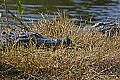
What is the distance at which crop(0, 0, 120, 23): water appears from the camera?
1069 centimetres

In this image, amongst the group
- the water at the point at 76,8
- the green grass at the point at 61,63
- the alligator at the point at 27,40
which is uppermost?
the alligator at the point at 27,40

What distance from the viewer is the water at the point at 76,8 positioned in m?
10.7

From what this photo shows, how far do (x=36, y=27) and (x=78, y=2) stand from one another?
7.84m

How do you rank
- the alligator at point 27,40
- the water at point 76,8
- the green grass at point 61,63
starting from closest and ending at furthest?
the green grass at point 61,63
the alligator at point 27,40
the water at point 76,8

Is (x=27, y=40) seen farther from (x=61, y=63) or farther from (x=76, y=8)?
(x=76, y=8)

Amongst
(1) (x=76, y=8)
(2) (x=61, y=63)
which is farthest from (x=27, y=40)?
(1) (x=76, y=8)

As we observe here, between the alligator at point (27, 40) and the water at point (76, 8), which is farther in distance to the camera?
the water at point (76, 8)

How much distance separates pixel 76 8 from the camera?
12.3 m

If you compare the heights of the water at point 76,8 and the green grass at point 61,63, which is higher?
the green grass at point 61,63

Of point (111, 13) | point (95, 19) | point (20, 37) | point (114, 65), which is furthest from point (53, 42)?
point (111, 13)

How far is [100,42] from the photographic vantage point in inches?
209

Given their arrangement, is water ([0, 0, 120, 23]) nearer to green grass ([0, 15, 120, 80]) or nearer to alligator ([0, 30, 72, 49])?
alligator ([0, 30, 72, 49])

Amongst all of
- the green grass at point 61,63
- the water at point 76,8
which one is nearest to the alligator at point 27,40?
the green grass at point 61,63

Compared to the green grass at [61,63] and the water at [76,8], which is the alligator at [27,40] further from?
the water at [76,8]
